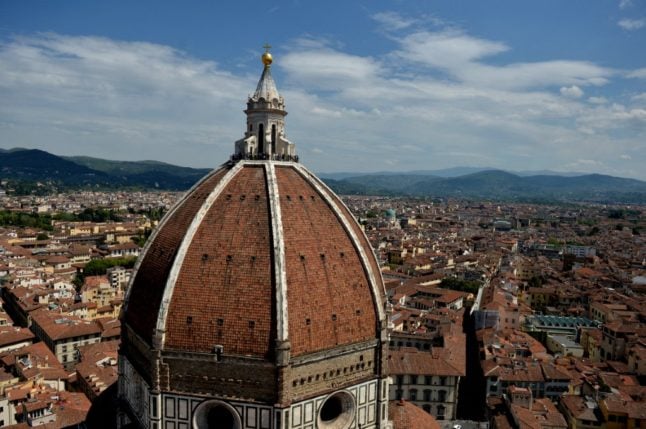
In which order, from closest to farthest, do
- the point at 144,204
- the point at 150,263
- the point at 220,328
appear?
the point at 220,328, the point at 150,263, the point at 144,204

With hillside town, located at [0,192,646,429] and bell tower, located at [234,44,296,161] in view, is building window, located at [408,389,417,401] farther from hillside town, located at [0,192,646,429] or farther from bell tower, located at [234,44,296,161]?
bell tower, located at [234,44,296,161]

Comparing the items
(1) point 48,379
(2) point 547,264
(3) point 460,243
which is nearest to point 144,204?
(3) point 460,243

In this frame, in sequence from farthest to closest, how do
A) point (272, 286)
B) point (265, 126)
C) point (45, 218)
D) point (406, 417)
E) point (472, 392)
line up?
point (45, 218) < point (472, 392) < point (406, 417) < point (265, 126) < point (272, 286)

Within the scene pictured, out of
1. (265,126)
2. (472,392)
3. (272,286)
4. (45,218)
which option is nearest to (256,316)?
(272,286)

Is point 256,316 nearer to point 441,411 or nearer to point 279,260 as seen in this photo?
point 279,260

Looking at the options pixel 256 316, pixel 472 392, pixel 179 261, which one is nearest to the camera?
pixel 256 316

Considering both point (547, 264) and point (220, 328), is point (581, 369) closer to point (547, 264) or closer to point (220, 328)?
point (220, 328)
